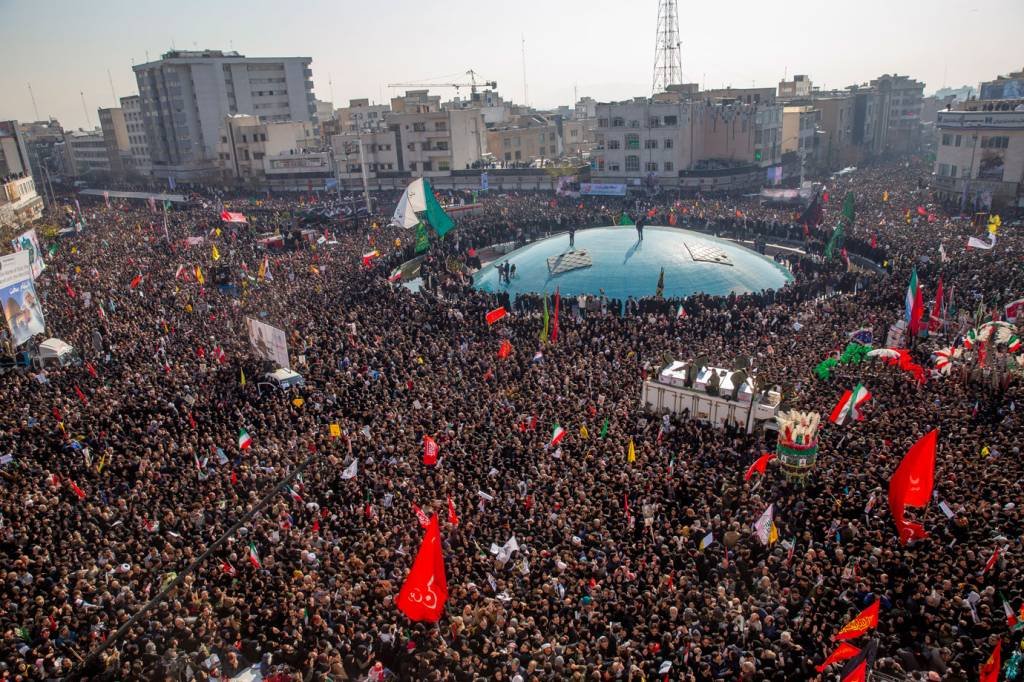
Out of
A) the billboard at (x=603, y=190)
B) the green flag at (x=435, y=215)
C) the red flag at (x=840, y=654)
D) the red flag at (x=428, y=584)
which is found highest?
the green flag at (x=435, y=215)

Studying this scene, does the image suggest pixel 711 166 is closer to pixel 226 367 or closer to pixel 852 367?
pixel 852 367

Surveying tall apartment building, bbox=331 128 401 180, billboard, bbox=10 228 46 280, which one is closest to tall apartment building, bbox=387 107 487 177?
tall apartment building, bbox=331 128 401 180

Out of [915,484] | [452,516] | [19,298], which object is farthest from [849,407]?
[19,298]

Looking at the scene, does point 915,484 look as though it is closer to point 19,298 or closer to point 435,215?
point 19,298

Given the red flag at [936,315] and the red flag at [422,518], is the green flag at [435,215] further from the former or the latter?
the red flag at [422,518]

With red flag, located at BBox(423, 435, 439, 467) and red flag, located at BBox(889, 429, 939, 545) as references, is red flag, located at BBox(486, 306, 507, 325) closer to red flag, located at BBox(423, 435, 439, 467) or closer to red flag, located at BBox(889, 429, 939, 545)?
red flag, located at BBox(423, 435, 439, 467)

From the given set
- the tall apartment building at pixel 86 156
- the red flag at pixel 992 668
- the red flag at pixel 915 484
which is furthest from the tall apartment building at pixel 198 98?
the red flag at pixel 992 668
